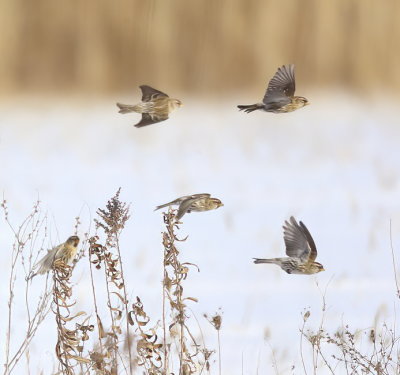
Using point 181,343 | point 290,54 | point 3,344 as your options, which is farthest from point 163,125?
point 181,343

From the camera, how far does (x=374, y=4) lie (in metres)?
7.54

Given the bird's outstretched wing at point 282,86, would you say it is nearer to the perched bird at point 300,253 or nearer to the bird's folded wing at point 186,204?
the perched bird at point 300,253

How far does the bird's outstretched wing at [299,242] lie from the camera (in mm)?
3033

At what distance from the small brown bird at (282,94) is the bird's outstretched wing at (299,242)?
0.44m

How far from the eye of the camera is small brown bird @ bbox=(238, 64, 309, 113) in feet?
11.2

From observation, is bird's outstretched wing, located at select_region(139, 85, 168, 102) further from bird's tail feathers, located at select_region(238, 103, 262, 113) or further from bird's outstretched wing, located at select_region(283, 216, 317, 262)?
bird's outstretched wing, located at select_region(283, 216, 317, 262)

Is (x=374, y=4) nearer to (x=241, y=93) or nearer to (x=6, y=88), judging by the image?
(x=241, y=93)

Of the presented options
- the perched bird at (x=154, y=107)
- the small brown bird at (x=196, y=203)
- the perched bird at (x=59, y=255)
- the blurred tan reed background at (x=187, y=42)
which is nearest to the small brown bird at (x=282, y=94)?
the perched bird at (x=154, y=107)

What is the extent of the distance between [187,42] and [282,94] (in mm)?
3977

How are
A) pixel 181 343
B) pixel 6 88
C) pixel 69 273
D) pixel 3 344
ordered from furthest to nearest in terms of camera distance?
pixel 6 88, pixel 3 344, pixel 181 343, pixel 69 273

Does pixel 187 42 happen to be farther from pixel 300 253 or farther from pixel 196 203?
pixel 196 203

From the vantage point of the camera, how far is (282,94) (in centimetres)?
347

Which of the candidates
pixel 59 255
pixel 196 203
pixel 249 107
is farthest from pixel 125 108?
pixel 59 255

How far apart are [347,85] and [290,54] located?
55cm
